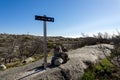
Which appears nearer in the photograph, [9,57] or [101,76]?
[101,76]

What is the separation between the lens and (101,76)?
8.24 m

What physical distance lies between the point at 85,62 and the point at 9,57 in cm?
912

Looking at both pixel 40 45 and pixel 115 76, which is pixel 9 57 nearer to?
pixel 40 45

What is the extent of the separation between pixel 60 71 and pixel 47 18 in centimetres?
234

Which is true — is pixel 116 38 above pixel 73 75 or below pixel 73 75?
above

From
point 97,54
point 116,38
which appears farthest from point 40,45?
point 116,38

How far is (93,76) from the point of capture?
319 inches

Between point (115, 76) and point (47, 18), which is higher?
point (47, 18)

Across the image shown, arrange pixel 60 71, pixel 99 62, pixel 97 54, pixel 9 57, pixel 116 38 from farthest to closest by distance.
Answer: pixel 9 57
pixel 97 54
pixel 99 62
pixel 60 71
pixel 116 38

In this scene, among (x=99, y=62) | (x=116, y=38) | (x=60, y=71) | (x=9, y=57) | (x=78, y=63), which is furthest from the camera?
(x=9, y=57)

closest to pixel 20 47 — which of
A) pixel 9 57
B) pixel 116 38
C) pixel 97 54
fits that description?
pixel 9 57

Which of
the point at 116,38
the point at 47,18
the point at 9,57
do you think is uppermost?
the point at 47,18

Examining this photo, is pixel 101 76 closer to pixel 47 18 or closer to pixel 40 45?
pixel 47 18

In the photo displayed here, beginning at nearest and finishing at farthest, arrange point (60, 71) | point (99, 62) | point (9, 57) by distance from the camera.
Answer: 1. point (60, 71)
2. point (99, 62)
3. point (9, 57)
